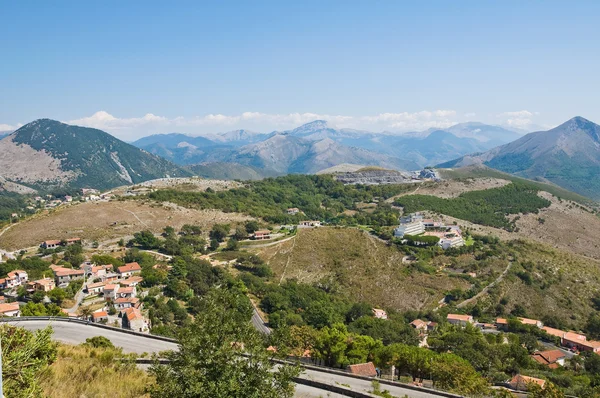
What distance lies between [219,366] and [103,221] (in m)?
59.3

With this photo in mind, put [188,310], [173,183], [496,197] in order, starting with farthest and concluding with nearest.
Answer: [496,197]
[173,183]
[188,310]

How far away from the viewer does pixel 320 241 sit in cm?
6109

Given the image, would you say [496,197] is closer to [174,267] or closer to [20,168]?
[174,267]

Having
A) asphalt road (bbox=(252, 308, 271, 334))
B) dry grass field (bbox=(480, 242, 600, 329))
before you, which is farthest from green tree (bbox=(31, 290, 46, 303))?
dry grass field (bbox=(480, 242, 600, 329))

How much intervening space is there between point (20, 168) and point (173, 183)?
14874 cm

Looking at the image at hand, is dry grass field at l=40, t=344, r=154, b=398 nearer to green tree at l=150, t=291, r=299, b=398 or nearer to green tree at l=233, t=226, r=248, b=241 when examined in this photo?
green tree at l=150, t=291, r=299, b=398

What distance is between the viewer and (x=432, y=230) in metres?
72.0

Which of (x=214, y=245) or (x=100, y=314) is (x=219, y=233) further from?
(x=100, y=314)

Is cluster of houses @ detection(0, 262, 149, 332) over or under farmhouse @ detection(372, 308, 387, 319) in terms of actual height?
over

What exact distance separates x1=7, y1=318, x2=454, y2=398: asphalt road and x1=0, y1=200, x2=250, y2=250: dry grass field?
33646 millimetres

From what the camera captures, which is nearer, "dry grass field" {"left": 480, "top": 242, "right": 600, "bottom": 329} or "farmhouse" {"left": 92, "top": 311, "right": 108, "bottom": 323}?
"farmhouse" {"left": 92, "top": 311, "right": 108, "bottom": 323}

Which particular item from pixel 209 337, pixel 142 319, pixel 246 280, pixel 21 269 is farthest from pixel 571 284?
pixel 21 269

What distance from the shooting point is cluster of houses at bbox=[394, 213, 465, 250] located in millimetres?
64262

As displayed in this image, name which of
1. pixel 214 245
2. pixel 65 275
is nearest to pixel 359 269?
pixel 214 245
